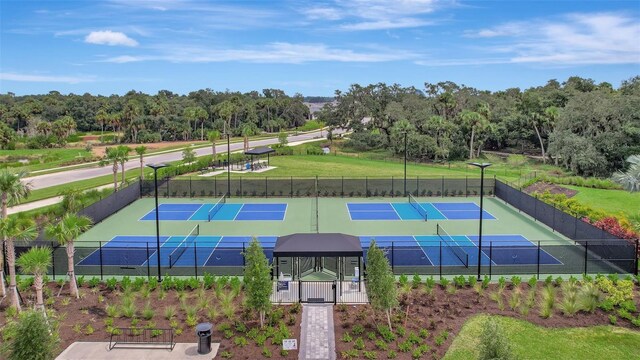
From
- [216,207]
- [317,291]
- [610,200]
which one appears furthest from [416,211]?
[317,291]

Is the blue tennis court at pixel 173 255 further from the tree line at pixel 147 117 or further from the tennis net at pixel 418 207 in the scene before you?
the tree line at pixel 147 117

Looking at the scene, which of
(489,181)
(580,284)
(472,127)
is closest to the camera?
(580,284)

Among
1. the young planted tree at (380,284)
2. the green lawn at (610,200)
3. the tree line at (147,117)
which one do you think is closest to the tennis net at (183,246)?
the young planted tree at (380,284)

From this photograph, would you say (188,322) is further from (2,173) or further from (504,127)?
(504,127)

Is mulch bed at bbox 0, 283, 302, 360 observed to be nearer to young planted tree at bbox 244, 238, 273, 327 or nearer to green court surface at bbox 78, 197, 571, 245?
young planted tree at bbox 244, 238, 273, 327

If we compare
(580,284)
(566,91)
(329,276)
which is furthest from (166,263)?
(566,91)

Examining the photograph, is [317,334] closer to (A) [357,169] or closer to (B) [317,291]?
(B) [317,291]

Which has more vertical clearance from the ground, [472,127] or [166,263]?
[472,127]

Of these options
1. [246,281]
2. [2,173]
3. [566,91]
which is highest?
[566,91]
